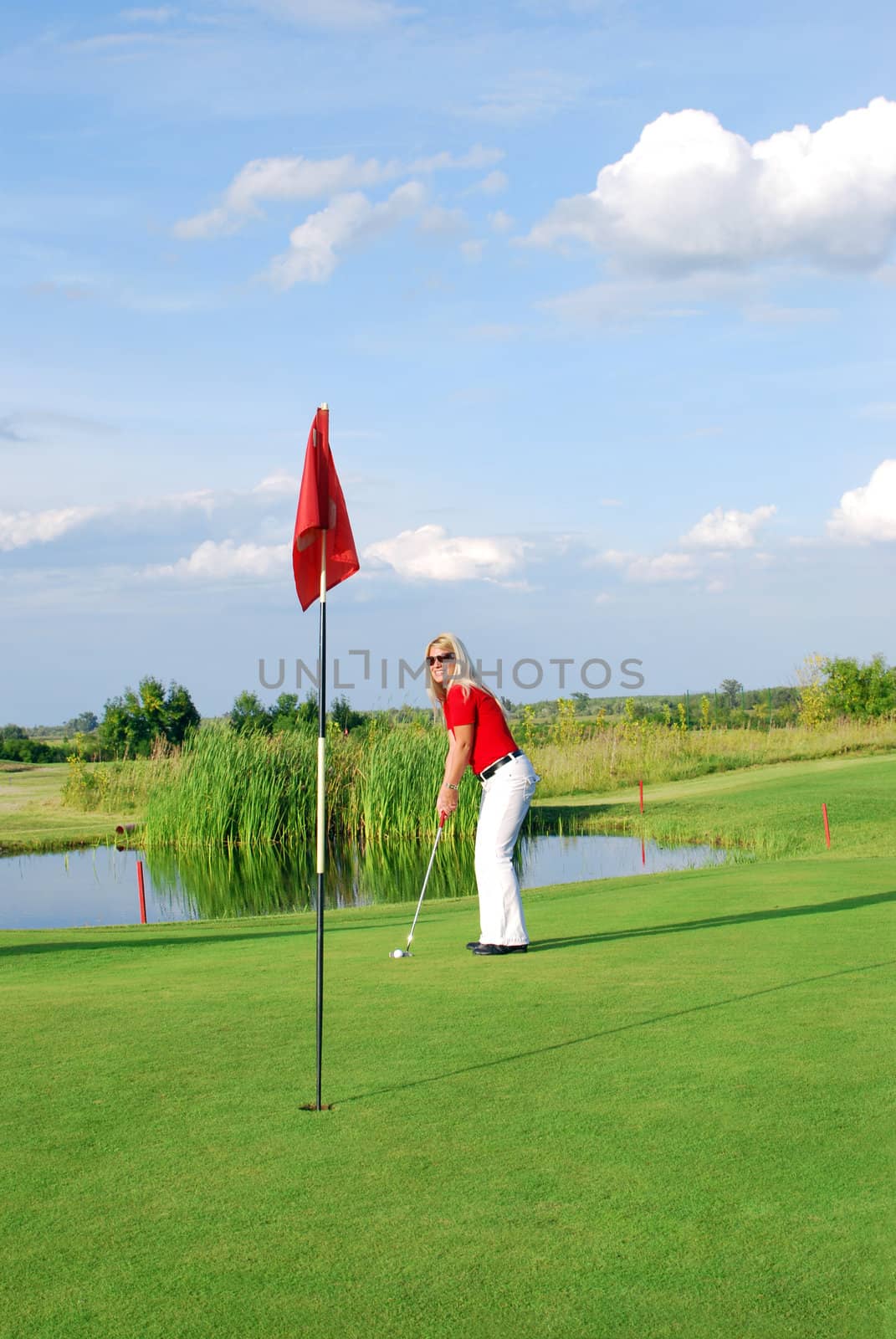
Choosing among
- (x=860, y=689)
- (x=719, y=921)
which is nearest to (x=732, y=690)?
(x=860, y=689)

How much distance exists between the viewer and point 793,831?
2077cm

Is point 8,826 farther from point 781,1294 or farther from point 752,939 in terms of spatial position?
point 781,1294

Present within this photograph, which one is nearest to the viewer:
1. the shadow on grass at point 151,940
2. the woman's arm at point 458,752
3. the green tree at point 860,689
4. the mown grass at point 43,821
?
the woman's arm at point 458,752

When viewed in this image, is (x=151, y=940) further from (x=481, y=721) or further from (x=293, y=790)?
(x=293, y=790)

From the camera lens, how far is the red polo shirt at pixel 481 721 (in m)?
7.53

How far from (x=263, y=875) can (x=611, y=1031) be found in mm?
Answer: 16653

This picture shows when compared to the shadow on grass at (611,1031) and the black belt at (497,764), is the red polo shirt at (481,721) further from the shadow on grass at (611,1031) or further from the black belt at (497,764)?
the shadow on grass at (611,1031)

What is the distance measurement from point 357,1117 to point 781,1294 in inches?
65.1

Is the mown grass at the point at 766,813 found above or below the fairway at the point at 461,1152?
below

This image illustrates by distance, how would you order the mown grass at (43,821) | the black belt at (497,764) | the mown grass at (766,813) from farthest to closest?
the mown grass at (43,821) < the mown grass at (766,813) < the black belt at (497,764)

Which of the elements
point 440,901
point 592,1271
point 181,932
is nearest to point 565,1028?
point 592,1271

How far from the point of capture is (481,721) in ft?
25.0

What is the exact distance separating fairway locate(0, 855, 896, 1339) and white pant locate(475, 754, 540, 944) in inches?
20.0

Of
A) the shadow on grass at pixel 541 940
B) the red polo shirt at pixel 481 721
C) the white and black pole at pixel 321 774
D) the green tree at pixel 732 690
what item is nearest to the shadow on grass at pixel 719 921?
the shadow on grass at pixel 541 940
